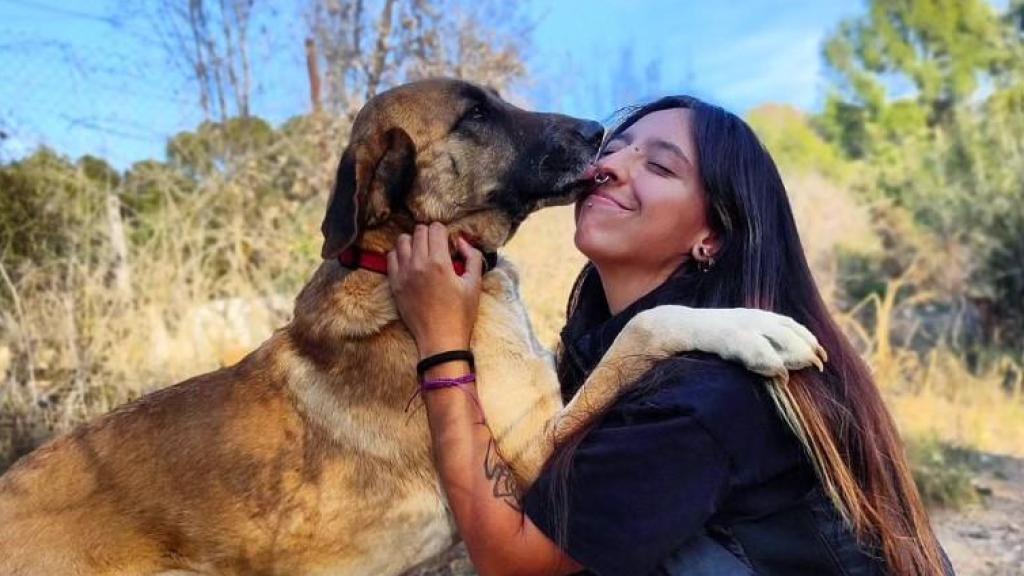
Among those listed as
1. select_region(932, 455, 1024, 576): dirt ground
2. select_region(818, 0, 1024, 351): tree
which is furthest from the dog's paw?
select_region(818, 0, 1024, 351): tree

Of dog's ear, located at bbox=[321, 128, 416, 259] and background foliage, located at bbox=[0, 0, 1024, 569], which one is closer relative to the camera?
dog's ear, located at bbox=[321, 128, 416, 259]

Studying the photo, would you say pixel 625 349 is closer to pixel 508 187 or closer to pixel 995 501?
pixel 508 187

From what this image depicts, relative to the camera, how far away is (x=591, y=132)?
2551 mm

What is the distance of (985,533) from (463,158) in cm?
453

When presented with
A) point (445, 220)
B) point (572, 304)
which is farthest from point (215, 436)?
point (572, 304)

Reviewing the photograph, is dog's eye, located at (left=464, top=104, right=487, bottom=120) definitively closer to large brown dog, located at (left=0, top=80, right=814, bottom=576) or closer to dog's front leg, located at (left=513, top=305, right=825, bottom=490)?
large brown dog, located at (left=0, top=80, right=814, bottom=576)

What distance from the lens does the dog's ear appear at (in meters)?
2.23

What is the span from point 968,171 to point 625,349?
40.3ft

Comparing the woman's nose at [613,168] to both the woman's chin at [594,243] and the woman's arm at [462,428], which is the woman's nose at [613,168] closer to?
the woman's chin at [594,243]

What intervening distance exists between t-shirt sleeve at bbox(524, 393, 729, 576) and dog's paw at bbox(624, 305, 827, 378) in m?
0.24

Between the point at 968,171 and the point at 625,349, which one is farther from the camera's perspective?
the point at 968,171

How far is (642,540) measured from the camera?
1.66 meters

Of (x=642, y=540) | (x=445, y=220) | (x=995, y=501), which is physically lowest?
(x=995, y=501)

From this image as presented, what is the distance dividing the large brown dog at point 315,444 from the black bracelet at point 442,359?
9 cm
